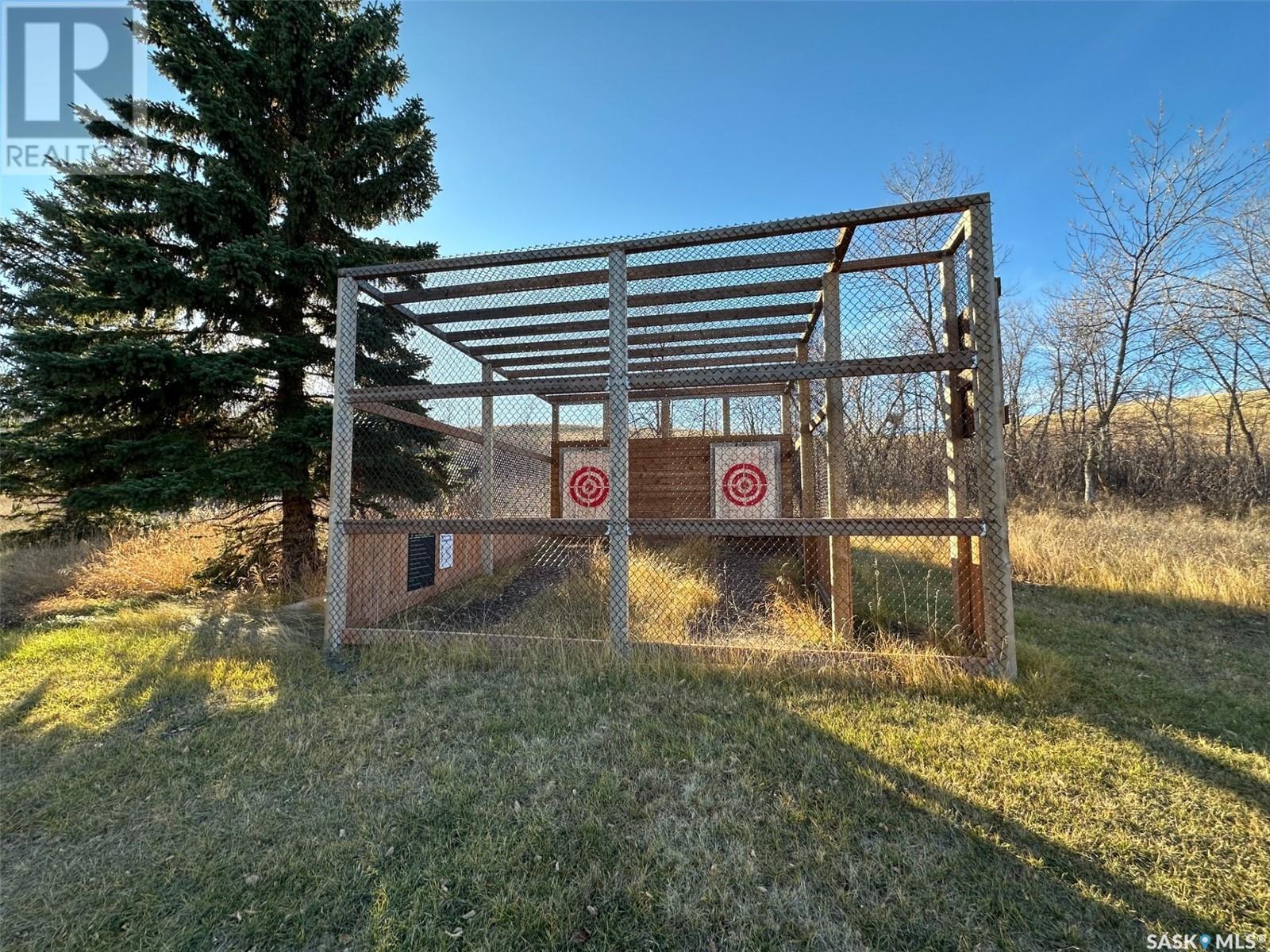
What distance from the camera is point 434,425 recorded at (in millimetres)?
4820

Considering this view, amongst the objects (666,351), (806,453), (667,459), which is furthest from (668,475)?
(806,453)

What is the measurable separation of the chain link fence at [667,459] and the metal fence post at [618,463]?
2cm

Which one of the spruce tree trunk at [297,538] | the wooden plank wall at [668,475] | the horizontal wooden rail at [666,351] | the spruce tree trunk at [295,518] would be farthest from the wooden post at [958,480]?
the spruce tree trunk at [297,538]

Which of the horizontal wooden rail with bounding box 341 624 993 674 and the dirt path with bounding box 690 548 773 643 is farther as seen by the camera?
the dirt path with bounding box 690 548 773 643

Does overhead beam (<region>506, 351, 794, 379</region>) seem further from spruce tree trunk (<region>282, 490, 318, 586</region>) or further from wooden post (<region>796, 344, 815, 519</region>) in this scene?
spruce tree trunk (<region>282, 490, 318, 586</region>)

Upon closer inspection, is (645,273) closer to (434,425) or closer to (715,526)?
(715,526)

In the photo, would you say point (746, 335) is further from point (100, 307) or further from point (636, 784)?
point (100, 307)

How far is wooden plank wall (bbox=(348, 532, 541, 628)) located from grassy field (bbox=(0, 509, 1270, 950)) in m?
0.63

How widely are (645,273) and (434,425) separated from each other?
100 inches

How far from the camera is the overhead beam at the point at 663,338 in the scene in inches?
226

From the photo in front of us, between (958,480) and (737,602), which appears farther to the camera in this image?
(737,602)

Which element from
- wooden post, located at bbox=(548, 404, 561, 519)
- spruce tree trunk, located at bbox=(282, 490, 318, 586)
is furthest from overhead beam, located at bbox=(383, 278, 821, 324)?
wooden post, located at bbox=(548, 404, 561, 519)

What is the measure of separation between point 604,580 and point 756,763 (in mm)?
3700

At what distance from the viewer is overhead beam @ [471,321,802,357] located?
573cm
